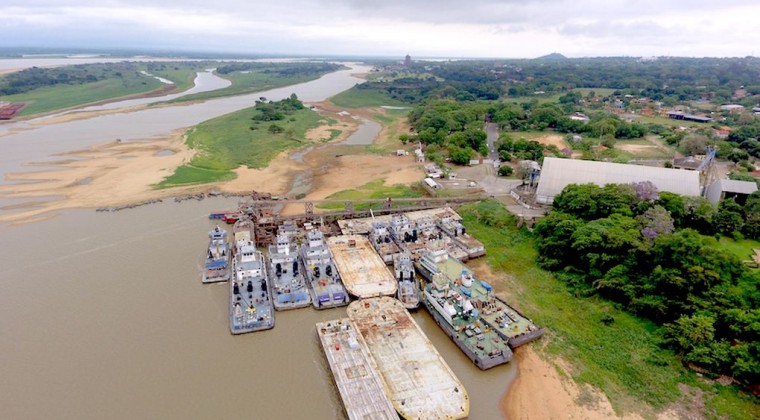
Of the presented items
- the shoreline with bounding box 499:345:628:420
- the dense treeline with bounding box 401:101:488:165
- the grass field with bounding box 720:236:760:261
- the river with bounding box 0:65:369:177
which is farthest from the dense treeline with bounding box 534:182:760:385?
the river with bounding box 0:65:369:177

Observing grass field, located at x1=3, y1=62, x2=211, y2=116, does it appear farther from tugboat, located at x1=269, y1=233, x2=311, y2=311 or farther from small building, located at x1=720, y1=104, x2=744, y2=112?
small building, located at x1=720, y1=104, x2=744, y2=112

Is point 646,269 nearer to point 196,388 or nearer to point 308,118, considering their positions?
point 196,388

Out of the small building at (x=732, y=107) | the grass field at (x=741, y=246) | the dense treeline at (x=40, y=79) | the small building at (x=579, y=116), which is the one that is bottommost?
the grass field at (x=741, y=246)

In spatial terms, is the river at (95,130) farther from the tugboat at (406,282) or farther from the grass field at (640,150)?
the grass field at (640,150)

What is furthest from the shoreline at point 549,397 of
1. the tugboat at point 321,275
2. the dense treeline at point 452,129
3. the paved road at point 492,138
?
the paved road at point 492,138

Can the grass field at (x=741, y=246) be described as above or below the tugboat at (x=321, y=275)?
above

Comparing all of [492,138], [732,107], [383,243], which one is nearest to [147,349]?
[383,243]

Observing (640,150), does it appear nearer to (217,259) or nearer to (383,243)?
(383,243)

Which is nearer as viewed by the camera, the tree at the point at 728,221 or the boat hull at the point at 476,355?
the boat hull at the point at 476,355

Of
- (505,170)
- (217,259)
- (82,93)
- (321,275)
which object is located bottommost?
(321,275)
